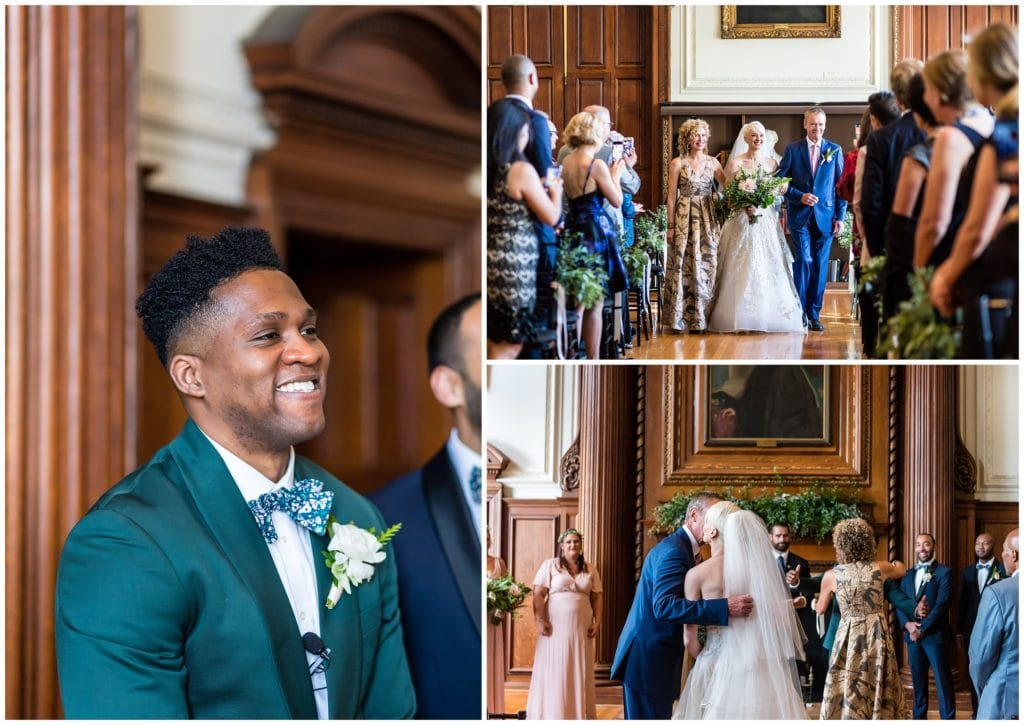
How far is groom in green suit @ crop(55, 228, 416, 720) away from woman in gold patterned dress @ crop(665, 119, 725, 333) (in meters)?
0.85

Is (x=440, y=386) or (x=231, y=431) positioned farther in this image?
(x=440, y=386)

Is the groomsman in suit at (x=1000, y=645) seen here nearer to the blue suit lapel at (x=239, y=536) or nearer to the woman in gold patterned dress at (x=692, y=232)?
the woman in gold patterned dress at (x=692, y=232)

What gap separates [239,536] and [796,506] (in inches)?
49.4

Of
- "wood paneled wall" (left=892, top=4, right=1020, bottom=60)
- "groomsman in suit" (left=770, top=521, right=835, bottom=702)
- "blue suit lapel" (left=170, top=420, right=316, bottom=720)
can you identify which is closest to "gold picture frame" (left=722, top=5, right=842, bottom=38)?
"wood paneled wall" (left=892, top=4, right=1020, bottom=60)

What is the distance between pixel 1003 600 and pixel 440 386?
1392 mm

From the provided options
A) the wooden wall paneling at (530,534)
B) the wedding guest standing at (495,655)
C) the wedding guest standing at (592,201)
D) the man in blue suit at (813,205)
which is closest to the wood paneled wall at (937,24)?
the man in blue suit at (813,205)

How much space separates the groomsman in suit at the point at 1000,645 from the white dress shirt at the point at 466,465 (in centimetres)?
118

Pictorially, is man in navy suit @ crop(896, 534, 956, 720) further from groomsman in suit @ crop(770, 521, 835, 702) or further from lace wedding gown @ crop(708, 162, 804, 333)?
lace wedding gown @ crop(708, 162, 804, 333)

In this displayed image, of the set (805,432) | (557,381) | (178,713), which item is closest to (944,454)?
(805,432)

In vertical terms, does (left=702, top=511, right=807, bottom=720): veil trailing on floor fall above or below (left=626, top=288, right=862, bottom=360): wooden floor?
below

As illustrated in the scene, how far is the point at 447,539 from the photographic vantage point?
8.99 feet

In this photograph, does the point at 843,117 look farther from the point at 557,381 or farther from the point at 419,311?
the point at 419,311

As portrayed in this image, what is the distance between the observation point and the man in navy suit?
8.73 ft

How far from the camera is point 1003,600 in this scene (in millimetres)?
2662
